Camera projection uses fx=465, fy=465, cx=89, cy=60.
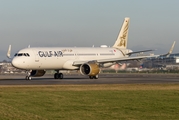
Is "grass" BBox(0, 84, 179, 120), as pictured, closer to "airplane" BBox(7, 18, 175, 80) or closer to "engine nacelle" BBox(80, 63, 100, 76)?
"airplane" BBox(7, 18, 175, 80)

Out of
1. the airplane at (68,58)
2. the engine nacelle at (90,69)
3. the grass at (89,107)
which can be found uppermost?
the airplane at (68,58)

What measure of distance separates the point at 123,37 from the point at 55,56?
46.1ft

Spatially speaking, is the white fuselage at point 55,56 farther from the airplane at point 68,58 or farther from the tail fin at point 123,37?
the tail fin at point 123,37

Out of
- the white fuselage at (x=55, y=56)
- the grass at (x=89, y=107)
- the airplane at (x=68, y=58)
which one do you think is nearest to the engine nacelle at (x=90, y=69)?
the airplane at (x=68, y=58)

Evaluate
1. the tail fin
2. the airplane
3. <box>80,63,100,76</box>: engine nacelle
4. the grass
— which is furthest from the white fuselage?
the grass

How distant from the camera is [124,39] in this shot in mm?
66500

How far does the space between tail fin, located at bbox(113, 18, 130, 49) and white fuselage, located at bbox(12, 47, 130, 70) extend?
2497 millimetres

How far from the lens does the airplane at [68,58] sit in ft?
177

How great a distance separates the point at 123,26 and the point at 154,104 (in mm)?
45288

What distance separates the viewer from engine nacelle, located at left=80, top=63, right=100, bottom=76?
54906 millimetres

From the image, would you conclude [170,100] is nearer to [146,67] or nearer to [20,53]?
[20,53]

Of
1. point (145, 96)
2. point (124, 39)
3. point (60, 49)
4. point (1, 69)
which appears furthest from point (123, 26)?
point (1, 69)

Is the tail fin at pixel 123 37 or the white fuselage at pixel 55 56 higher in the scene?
the tail fin at pixel 123 37

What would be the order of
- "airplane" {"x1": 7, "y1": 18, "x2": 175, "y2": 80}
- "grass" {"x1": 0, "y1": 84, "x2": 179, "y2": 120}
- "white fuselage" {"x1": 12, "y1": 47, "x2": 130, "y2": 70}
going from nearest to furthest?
"grass" {"x1": 0, "y1": 84, "x2": 179, "y2": 120} < "white fuselage" {"x1": 12, "y1": 47, "x2": 130, "y2": 70} < "airplane" {"x1": 7, "y1": 18, "x2": 175, "y2": 80}
